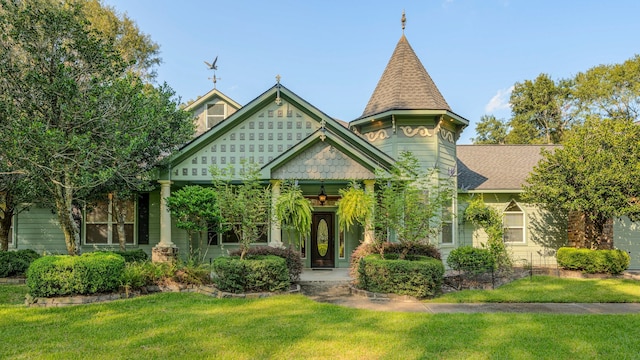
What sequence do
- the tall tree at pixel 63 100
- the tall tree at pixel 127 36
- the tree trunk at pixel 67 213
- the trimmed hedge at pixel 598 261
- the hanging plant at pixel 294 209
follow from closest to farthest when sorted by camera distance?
the tall tree at pixel 63 100
the tree trunk at pixel 67 213
the hanging plant at pixel 294 209
the trimmed hedge at pixel 598 261
the tall tree at pixel 127 36

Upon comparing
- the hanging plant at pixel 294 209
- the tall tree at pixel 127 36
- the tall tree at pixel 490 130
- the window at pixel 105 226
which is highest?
the tall tree at pixel 127 36

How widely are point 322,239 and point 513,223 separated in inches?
288

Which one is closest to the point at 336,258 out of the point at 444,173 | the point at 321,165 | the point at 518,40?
the point at 321,165

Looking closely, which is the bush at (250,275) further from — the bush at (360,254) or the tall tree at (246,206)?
the bush at (360,254)

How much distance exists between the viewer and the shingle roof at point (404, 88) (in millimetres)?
12820

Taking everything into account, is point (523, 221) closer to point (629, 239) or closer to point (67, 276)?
point (629, 239)

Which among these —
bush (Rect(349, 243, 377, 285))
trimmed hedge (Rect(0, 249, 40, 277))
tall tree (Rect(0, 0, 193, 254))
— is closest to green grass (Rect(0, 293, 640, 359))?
bush (Rect(349, 243, 377, 285))

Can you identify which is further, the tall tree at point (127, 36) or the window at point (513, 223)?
the tall tree at point (127, 36)

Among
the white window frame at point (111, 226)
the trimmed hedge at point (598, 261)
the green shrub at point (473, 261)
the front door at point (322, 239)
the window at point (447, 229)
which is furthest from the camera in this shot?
the front door at point (322, 239)

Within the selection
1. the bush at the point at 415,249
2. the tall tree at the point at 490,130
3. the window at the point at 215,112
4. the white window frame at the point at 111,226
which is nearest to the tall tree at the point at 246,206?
the bush at the point at 415,249

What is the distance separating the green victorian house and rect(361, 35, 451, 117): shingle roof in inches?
2.0

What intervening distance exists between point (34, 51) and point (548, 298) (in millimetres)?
12481

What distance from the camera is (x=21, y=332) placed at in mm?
5977

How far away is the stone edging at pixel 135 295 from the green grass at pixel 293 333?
1.08 ft
